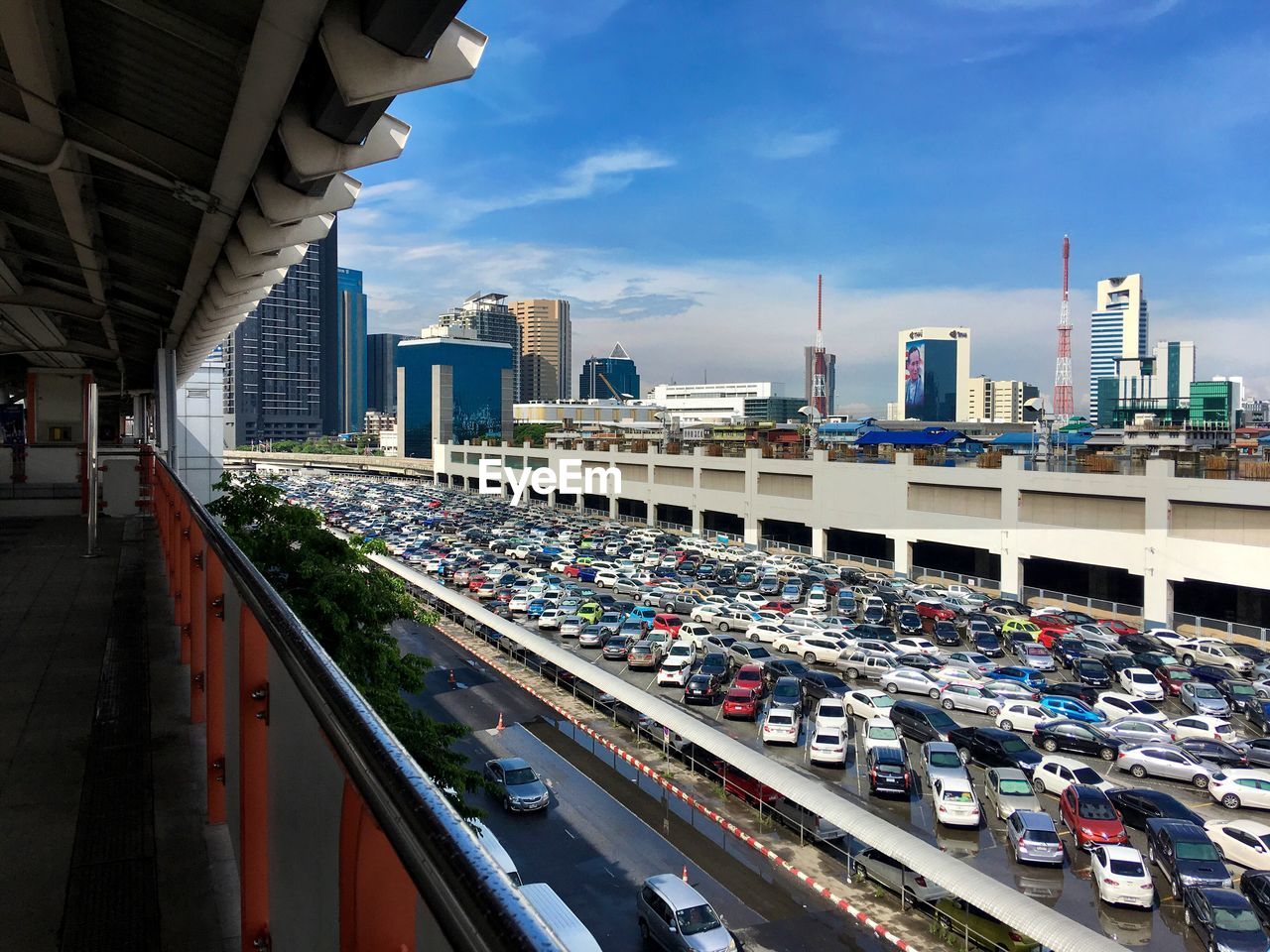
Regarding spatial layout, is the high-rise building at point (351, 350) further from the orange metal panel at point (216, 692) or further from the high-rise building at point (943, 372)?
the orange metal panel at point (216, 692)

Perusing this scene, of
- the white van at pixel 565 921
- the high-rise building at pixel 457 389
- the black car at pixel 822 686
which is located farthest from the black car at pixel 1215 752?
the high-rise building at pixel 457 389

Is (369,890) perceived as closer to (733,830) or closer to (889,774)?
(733,830)

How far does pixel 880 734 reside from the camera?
8062mm

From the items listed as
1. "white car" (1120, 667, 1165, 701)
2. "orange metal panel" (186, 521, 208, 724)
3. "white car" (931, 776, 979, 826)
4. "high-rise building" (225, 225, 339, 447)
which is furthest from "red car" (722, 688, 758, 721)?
"high-rise building" (225, 225, 339, 447)

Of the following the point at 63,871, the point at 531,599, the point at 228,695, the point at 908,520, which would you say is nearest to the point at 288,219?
the point at 228,695

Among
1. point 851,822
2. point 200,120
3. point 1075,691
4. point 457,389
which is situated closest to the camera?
point 200,120

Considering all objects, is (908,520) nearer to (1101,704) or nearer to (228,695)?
(1101,704)

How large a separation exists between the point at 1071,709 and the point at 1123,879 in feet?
12.7

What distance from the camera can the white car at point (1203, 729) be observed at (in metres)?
8.46

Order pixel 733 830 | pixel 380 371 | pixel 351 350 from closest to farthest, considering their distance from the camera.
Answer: pixel 733 830, pixel 351 350, pixel 380 371

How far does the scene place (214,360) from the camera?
13.6 meters

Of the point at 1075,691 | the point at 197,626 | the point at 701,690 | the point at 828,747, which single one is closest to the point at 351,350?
the point at 701,690

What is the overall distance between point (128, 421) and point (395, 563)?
5.98m

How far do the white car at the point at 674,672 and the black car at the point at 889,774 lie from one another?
3.08 metres
